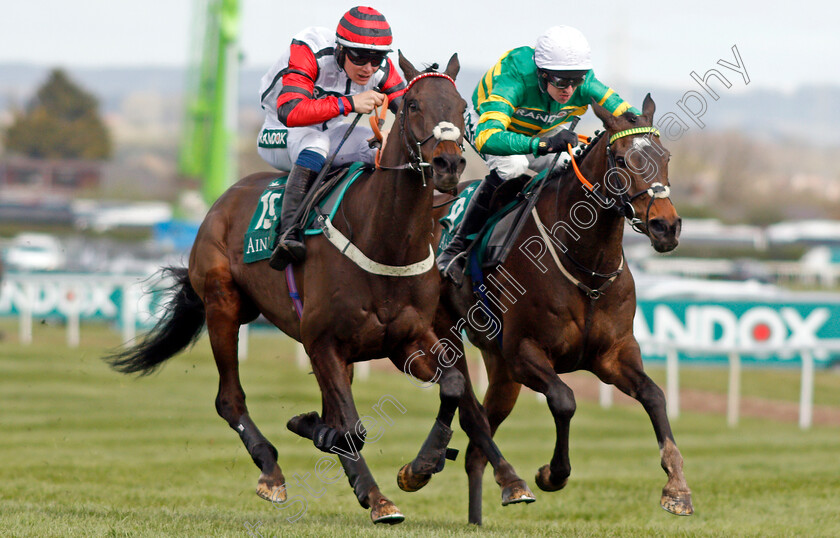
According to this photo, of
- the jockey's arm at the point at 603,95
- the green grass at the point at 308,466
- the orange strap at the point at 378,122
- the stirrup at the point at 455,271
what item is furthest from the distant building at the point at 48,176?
the orange strap at the point at 378,122

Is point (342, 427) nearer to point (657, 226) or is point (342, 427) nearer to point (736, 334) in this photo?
point (657, 226)

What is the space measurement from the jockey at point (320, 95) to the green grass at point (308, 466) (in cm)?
172

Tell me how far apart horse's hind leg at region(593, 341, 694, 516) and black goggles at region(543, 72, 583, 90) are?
4.58 ft

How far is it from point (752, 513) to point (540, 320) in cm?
287

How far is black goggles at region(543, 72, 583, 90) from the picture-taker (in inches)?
225

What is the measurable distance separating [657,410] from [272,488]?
77.4 inches

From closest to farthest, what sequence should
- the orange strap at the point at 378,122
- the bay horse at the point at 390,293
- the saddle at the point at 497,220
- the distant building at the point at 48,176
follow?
the bay horse at the point at 390,293 → the orange strap at the point at 378,122 → the saddle at the point at 497,220 → the distant building at the point at 48,176

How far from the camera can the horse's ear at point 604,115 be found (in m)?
5.30

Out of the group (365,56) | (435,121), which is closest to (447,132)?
(435,121)

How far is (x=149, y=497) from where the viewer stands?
7.67 metres

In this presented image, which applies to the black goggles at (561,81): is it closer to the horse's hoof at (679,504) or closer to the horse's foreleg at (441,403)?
the horse's foreleg at (441,403)

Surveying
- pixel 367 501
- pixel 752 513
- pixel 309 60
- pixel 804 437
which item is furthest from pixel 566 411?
pixel 804 437

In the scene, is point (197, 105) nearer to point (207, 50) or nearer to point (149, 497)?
point (207, 50)

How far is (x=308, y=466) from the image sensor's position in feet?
31.5
